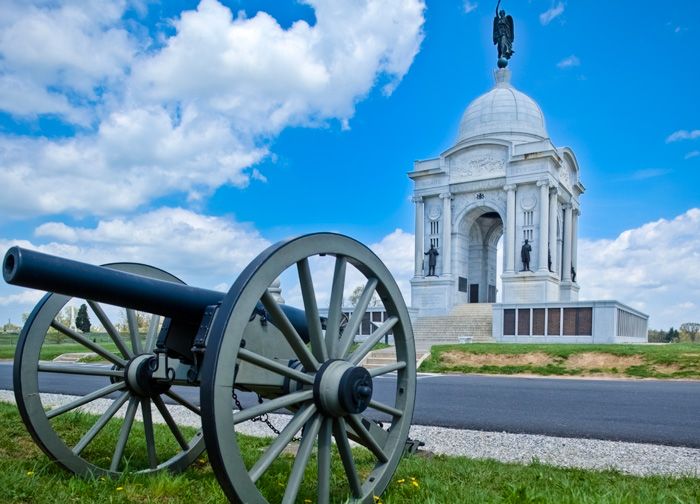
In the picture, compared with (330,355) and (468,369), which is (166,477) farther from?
(468,369)

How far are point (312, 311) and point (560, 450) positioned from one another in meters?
4.13

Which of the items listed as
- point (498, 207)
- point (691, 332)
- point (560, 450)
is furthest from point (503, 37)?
point (560, 450)

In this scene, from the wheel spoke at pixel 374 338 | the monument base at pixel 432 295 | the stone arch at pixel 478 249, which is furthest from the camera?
the stone arch at pixel 478 249

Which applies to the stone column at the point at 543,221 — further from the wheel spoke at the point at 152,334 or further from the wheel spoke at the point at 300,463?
the wheel spoke at the point at 300,463

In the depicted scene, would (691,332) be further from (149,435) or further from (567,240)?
(149,435)

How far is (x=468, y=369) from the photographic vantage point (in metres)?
19.0

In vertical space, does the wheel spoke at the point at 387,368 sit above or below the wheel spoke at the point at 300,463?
above

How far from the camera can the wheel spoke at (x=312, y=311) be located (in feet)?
11.8

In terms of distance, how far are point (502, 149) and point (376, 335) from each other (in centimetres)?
3416

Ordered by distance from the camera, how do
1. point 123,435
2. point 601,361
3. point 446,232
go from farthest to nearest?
point 446,232
point 601,361
point 123,435

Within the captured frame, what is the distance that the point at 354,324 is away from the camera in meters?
3.95

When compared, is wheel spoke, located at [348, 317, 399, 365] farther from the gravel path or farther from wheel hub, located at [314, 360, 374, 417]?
the gravel path

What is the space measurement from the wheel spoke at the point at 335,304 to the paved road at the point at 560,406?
16.0 feet

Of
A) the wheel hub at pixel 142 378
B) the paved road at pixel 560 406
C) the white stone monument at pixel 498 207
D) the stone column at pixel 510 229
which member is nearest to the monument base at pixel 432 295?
the white stone monument at pixel 498 207
